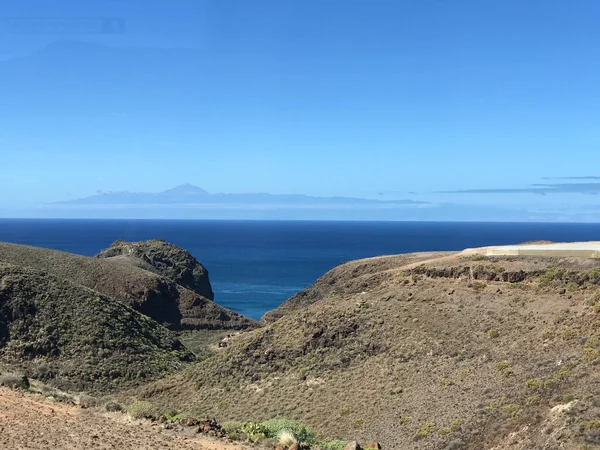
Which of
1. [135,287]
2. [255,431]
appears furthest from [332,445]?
[135,287]

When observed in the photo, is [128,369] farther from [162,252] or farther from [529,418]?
[162,252]

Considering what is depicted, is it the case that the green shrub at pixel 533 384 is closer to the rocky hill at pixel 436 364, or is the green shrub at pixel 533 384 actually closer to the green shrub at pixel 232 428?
the rocky hill at pixel 436 364

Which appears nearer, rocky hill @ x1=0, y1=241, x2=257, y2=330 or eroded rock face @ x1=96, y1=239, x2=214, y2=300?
rocky hill @ x1=0, y1=241, x2=257, y2=330

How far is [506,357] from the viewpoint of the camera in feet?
74.0

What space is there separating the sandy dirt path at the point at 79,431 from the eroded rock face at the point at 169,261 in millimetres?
63980

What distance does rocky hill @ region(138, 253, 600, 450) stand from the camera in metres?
17.8

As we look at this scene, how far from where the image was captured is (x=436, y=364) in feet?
78.7

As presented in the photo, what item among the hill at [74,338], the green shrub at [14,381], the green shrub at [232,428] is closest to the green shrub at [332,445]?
the green shrub at [232,428]

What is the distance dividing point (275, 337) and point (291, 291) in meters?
68.4

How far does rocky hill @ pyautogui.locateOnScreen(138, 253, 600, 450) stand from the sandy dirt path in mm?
5799

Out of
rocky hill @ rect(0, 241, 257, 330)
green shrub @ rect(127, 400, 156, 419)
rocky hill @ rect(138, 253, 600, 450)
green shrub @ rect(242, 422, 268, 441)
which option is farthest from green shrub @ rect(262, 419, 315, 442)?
rocky hill @ rect(0, 241, 257, 330)

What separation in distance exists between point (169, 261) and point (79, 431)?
2808 inches

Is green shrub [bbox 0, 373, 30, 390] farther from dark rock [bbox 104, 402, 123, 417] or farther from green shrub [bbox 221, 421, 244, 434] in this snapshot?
green shrub [bbox 221, 421, 244, 434]

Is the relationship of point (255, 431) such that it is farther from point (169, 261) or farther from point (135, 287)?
point (169, 261)
